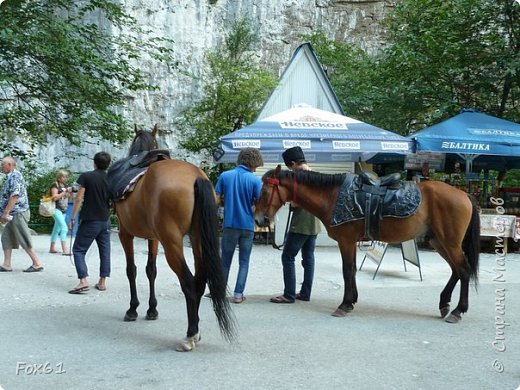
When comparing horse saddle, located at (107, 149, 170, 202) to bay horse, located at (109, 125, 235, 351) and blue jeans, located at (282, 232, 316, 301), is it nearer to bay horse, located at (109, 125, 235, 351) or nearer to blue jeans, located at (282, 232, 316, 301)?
bay horse, located at (109, 125, 235, 351)

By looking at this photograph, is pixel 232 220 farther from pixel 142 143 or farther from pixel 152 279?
A: pixel 142 143

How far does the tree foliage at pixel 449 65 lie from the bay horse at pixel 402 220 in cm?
960

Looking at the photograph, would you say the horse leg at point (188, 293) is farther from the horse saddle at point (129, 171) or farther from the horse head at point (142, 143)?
the horse head at point (142, 143)

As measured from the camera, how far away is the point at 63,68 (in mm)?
10195

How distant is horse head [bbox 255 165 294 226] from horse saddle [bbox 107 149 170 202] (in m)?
1.26

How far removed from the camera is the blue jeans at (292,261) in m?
6.75

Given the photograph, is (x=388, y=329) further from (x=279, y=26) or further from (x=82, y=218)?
(x=279, y=26)

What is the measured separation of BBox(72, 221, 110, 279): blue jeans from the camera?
702 centimetres

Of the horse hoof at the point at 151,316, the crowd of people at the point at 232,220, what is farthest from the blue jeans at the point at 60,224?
the horse hoof at the point at 151,316

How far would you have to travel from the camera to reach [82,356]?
434 cm

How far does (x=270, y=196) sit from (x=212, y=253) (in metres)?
1.65

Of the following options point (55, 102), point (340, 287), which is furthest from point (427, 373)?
point (55, 102)

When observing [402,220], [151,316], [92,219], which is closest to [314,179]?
[402,220]

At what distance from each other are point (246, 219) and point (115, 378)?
3.04m
